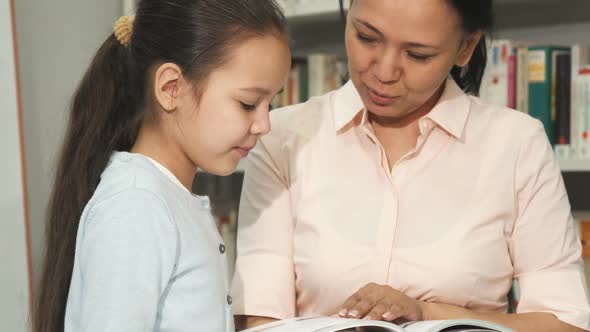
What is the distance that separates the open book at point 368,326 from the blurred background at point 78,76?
0.88m

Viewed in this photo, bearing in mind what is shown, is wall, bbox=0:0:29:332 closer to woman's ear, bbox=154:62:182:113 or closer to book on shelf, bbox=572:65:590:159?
woman's ear, bbox=154:62:182:113

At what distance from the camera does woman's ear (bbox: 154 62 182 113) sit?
3.17 feet

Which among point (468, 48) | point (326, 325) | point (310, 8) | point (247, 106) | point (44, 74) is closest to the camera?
point (326, 325)

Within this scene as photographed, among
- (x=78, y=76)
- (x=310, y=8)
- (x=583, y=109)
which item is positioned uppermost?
(x=310, y=8)

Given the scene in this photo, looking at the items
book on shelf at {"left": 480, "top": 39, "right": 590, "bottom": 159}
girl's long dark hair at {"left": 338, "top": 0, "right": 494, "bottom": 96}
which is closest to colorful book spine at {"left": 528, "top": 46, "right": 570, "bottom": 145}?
book on shelf at {"left": 480, "top": 39, "right": 590, "bottom": 159}

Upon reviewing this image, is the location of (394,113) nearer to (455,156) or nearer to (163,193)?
(455,156)

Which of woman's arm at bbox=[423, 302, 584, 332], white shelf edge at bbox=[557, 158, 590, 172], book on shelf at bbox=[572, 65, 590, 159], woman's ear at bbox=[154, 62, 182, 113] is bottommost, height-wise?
woman's arm at bbox=[423, 302, 584, 332]

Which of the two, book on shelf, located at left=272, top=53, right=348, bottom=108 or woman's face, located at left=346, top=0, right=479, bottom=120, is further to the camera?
book on shelf, located at left=272, top=53, right=348, bottom=108

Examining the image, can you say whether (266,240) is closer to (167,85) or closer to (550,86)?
(167,85)

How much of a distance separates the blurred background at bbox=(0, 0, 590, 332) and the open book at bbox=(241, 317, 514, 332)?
0.88 m

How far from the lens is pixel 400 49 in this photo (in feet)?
3.66

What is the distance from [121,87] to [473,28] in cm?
53

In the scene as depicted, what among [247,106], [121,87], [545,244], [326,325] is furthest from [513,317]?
[121,87]

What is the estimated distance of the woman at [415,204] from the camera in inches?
44.3
